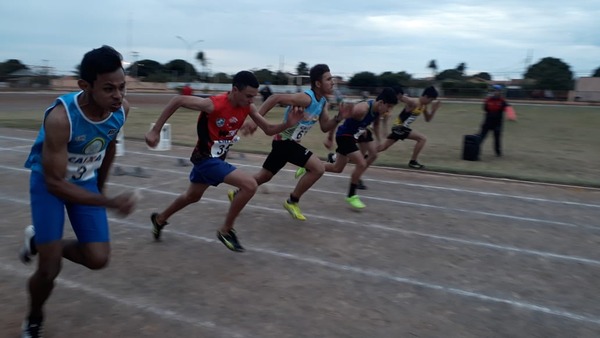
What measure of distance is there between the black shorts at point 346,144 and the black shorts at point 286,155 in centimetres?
135

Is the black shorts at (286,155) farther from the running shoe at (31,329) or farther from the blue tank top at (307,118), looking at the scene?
the running shoe at (31,329)

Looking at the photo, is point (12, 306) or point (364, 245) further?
point (364, 245)

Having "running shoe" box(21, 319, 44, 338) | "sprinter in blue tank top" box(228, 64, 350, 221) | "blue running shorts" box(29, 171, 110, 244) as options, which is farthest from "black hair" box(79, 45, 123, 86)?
"sprinter in blue tank top" box(228, 64, 350, 221)

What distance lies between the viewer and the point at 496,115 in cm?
1370

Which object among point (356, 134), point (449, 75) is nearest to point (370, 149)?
point (356, 134)

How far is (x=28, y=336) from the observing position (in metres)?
3.38

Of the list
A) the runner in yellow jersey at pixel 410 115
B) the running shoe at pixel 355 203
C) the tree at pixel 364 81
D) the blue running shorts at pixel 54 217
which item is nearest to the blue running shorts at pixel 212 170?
the blue running shorts at pixel 54 217

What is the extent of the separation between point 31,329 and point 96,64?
1.90 m

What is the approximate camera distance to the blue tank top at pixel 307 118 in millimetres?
6426

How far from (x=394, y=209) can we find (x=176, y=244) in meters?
3.54

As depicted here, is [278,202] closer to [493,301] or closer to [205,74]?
[493,301]

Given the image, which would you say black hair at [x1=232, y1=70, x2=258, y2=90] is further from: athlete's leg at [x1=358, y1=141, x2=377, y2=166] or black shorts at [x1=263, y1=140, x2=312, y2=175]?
athlete's leg at [x1=358, y1=141, x2=377, y2=166]

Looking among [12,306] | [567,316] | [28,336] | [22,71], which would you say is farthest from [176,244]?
[22,71]

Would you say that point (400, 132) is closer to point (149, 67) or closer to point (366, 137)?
point (366, 137)
